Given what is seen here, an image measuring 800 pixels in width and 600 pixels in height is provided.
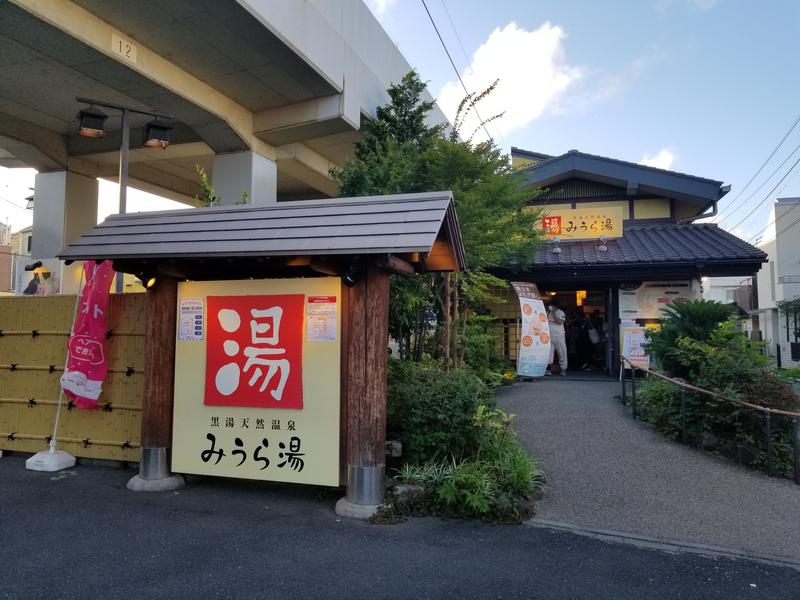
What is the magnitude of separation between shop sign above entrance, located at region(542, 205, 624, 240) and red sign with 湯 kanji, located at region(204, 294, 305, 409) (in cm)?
938

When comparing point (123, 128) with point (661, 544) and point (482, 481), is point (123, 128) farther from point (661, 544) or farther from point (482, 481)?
point (661, 544)

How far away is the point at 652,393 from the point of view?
8.05 meters

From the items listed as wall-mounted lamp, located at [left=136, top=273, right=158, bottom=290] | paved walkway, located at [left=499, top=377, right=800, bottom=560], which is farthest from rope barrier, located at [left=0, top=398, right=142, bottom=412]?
paved walkway, located at [left=499, top=377, right=800, bottom=560]

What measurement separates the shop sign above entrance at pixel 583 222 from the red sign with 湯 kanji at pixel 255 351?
30.8 feet

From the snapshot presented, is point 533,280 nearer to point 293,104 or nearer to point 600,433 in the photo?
point 600,433

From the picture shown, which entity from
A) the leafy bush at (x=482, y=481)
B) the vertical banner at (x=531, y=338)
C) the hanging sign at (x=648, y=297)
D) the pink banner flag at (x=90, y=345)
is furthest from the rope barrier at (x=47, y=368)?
the hanging sign at (x=648, y=297)

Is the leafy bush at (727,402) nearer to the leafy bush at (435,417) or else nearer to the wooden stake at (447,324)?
the wooden stake at (447,324)

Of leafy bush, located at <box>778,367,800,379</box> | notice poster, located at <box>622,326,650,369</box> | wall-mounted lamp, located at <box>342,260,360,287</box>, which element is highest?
wall-mounted lamp, located at <box>342,260,360,287</box>

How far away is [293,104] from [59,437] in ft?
21.5

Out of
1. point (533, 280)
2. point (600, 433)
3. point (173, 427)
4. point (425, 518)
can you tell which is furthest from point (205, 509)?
point (533, 280)

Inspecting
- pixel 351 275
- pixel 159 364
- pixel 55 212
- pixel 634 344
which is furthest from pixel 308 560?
pixel 55 212

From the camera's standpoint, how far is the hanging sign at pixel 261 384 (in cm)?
518

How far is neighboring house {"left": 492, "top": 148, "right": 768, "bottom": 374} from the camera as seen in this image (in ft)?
38.1

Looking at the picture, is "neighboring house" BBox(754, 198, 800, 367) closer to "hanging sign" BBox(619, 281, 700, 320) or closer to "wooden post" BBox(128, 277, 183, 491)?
"hanging sign" BBox(619, 281, 700, 320)
